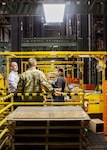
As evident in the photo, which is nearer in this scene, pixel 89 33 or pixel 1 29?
pixel 89 33

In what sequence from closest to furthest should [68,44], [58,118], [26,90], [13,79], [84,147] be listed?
[58,118] → [84,147] → [26,90] → [13,79] → [68,44]

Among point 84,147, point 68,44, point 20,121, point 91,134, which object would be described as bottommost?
point 91,134

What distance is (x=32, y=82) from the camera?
26.2ft

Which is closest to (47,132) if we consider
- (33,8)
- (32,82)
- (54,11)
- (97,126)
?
(32,82)

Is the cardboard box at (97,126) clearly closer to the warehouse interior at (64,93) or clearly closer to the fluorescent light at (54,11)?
the warehouse interior at (64,93)

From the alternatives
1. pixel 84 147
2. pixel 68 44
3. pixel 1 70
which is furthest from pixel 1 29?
pixel 84 147

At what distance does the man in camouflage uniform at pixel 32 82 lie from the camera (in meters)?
7.84

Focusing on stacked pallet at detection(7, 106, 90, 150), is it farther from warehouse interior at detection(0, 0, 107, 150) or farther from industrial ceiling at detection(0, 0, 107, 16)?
industrial ceiling at detection(0, 0, 107, 16)

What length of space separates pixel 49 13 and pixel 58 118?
4.22 metres

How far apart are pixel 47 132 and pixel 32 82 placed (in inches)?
123

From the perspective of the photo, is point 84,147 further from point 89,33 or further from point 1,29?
point 1,29

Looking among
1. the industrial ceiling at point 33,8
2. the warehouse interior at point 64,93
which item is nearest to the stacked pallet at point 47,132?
the warehouse interior at point 64,93

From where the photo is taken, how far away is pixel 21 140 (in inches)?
A: 196

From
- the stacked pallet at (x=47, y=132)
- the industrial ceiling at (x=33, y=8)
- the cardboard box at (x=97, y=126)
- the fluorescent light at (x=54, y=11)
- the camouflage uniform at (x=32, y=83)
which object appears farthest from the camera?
the industrial ceiling at (x=33, y=8)
